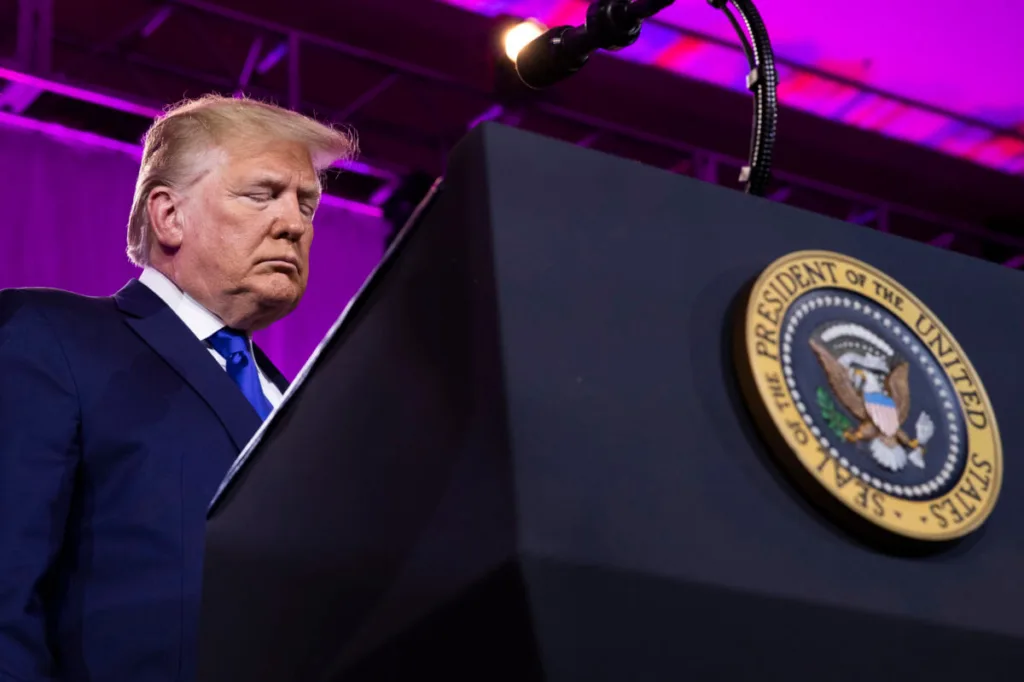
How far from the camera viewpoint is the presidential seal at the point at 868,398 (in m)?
0.74

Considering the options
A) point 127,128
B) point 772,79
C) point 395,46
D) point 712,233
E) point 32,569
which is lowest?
point 32,569

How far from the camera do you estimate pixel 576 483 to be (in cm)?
66

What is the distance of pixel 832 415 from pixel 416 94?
463 centimetres

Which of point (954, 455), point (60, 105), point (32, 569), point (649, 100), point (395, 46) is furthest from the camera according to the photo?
point (649, 100)

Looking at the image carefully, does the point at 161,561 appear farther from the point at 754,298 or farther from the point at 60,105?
the point at 60,105

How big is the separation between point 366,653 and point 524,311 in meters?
0.23

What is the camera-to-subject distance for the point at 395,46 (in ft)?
16.9

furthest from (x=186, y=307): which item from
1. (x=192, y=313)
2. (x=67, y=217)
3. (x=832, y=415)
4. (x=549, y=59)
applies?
(x=67, y=217)

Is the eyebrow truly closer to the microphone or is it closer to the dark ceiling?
Answer: the microphone

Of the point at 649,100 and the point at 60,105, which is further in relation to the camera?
the point at 649,100

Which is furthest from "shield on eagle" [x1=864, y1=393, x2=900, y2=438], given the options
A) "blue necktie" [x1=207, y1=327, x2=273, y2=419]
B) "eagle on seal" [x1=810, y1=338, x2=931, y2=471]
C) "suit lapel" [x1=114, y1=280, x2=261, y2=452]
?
"blue necktie" [x1=207, y1=327, x2=273, y2=419]

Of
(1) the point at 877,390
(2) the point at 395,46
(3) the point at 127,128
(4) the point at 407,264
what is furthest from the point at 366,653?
(2) the point at 395,46

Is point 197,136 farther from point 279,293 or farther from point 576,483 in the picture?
point 576,483

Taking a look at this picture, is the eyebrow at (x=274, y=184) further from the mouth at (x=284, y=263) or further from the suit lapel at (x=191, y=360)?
the suit lapel at (x=191, y=360)
